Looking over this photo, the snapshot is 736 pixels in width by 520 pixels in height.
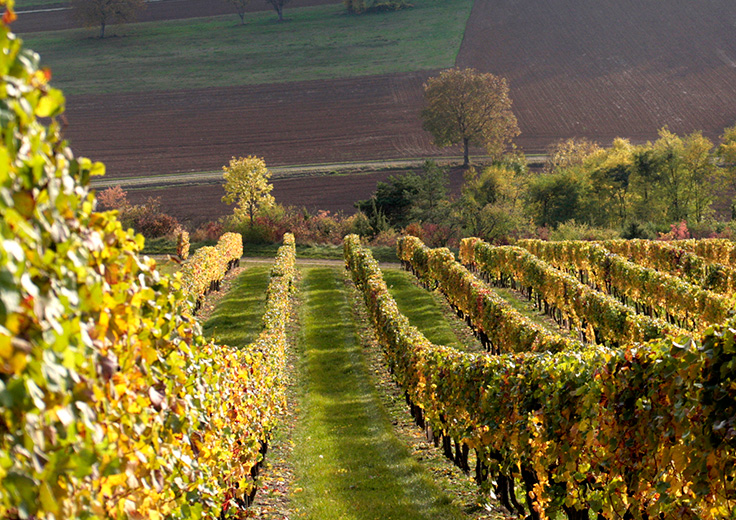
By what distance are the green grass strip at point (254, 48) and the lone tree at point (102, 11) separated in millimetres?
2064

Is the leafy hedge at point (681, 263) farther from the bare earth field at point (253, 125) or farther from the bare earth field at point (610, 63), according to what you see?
the bare earth field at point (610, 63)

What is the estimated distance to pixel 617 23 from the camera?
94562 millimetres

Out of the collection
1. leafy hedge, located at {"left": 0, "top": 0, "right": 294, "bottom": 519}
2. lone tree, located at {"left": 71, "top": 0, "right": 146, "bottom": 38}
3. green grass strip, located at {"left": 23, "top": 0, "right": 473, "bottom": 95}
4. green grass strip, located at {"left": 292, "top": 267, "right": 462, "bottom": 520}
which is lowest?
green grass strip, located at {"left": 292, "top": 267, "right": 462, "bottom": 520}

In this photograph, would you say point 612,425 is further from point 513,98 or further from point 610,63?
point 610,63

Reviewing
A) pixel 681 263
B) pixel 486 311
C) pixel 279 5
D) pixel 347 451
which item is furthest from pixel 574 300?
pixel 279 5

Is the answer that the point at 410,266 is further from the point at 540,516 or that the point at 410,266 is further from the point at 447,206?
the point at 540,516

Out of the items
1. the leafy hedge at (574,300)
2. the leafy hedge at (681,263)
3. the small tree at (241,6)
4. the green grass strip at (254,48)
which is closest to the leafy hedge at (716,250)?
the leafy hedge at (681,263)

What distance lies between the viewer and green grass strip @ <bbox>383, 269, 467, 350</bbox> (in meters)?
24.7

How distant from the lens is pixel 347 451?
1458cm

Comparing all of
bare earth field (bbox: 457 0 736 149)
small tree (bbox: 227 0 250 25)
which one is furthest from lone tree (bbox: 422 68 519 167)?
small tree (bbox: 227 0 250 25)

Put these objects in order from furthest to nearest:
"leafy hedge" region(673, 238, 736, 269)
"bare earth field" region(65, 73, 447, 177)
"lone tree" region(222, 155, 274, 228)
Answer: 1. "bare earth field" region(65, 73, 447, 177)
2. "lone tree" region(222, 155, 274, 228)
3. "leafy hedge" region(673, 238, 736, 269)

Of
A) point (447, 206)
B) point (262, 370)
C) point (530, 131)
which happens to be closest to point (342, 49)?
point (530, 131)

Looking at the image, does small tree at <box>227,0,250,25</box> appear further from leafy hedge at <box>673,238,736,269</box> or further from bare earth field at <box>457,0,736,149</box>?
leafy hedge at <box>673,238,736,269</box>

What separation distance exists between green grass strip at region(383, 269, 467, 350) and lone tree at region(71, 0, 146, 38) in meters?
89.2
